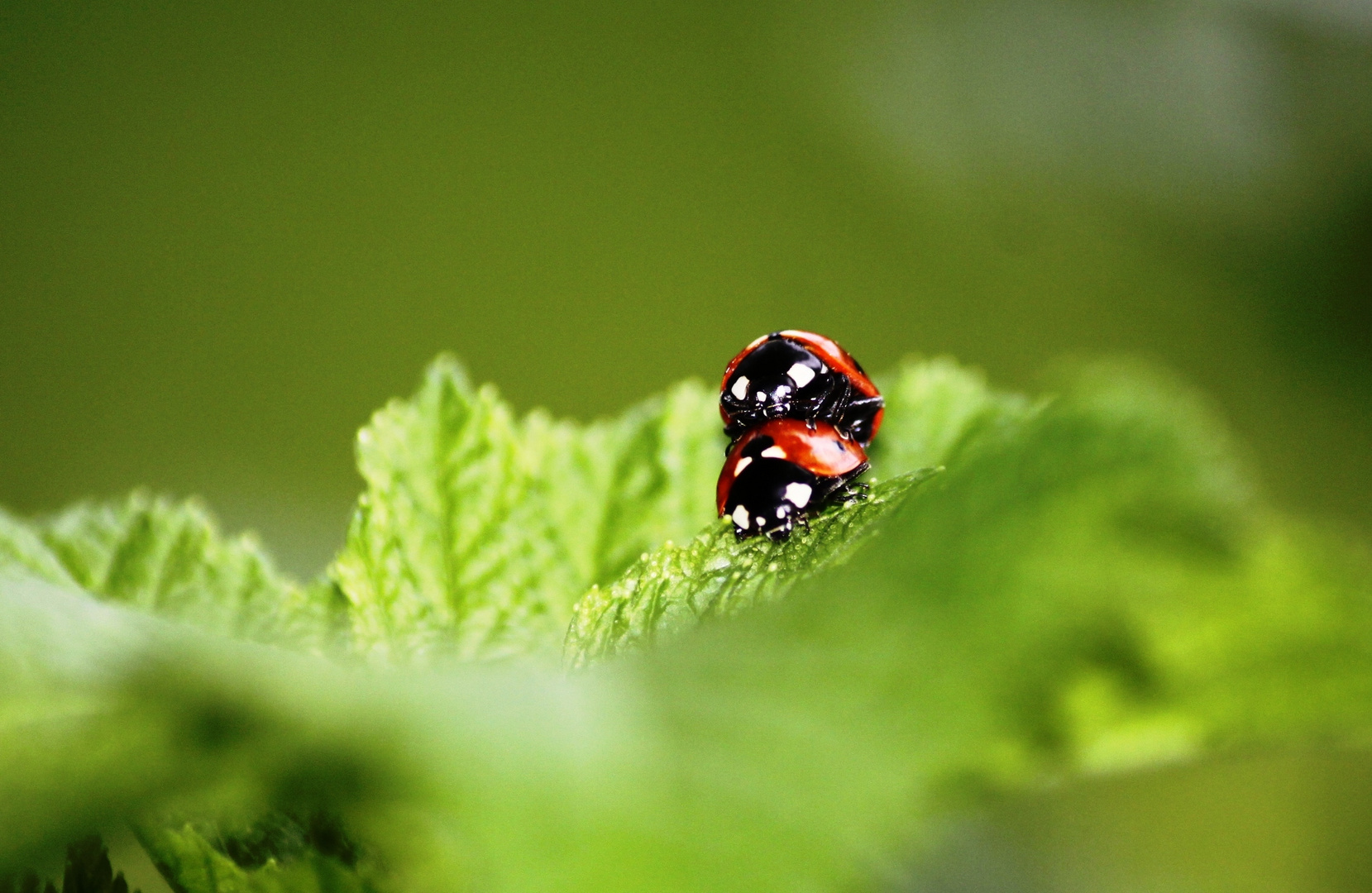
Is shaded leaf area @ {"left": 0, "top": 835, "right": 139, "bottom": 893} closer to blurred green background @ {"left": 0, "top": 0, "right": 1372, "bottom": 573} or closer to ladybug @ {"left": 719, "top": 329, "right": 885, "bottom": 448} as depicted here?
ladybug @ {"left": 719, "top": 329, "right": 885, "bottom": 448}

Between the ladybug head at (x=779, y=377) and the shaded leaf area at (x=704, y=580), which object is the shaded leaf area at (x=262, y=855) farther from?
the ladybug head at (x=779, y=377)

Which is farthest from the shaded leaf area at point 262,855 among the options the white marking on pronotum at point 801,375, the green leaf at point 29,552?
the white marking on pronotum at point 801,375

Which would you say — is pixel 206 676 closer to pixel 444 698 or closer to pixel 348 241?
pixel 444 698

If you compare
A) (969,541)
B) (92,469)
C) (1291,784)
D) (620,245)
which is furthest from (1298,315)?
(969,541)

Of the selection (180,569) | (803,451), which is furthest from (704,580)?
(180,569)

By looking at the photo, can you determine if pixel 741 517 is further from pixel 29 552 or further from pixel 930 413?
pixel 29 552

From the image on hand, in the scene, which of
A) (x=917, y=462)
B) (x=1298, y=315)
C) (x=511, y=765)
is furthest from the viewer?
(x=1298, y=315)

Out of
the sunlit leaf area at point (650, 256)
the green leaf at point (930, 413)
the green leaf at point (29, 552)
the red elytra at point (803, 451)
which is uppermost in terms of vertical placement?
the sunlit leaf area at point (650, 256)
